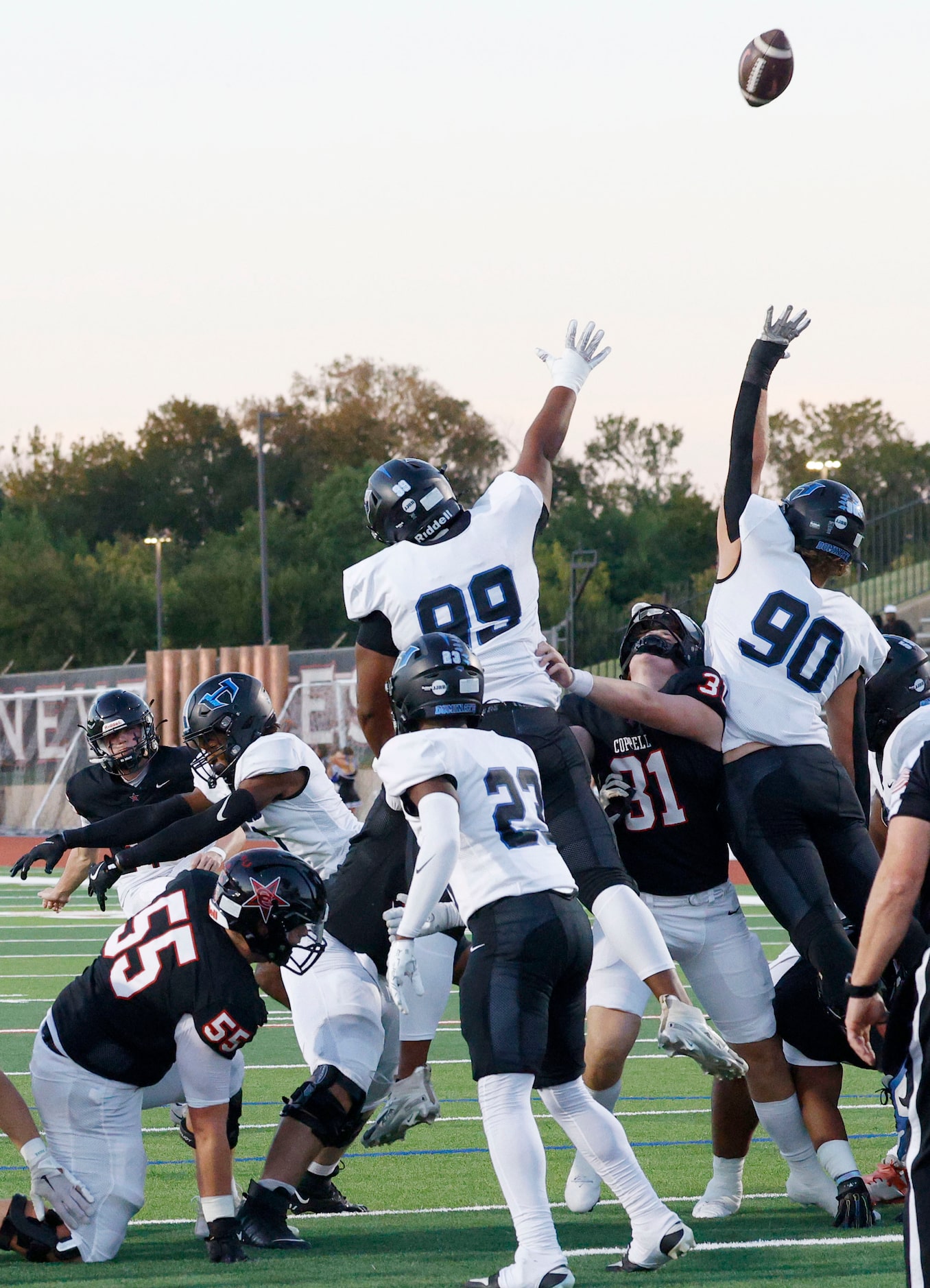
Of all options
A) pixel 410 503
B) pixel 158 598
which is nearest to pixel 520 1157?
pixel 410 503

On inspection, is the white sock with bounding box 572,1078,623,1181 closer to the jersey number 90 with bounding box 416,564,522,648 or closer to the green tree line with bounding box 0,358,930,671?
the jersey number 90 with bounding box 416,564,522,648

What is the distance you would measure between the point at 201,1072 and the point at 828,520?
2711mm

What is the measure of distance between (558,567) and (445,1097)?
5736 cm

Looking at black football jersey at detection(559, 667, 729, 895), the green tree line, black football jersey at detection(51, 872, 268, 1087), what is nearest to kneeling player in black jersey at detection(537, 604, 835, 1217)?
black football jersey at detection(559, 667, 729, 895)

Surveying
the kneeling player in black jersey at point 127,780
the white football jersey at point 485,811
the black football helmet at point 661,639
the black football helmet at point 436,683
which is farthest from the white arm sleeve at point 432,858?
the kneeling player in black jersey at point 127,780

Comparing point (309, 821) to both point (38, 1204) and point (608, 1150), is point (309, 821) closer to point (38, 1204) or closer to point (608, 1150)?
point (38, 1204)

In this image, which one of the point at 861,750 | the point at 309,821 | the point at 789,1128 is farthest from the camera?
the point at 309,821

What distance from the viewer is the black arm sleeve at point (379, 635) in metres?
5.60

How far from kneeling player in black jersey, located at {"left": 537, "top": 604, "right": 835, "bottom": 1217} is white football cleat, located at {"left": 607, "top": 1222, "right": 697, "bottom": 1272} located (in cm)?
73

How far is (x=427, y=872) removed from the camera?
4387 mm

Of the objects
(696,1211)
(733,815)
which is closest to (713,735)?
(733,815)

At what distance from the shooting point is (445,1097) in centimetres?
766

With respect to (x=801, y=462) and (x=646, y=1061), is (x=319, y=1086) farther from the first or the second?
(x=801, y=462)

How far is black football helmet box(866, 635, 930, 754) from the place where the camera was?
18.8 ft
